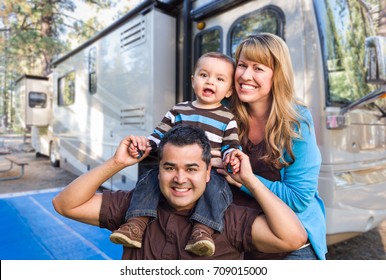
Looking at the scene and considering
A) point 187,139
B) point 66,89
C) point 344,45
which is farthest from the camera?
point 66,89

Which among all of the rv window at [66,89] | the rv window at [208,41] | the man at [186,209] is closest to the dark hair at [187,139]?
the man at [186,209]

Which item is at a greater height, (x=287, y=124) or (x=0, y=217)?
(x=287, y=124)

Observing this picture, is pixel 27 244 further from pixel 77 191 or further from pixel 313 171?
pixel 313 171

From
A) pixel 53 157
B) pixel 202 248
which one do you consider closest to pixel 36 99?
pixel 53 157

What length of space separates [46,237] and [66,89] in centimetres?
403

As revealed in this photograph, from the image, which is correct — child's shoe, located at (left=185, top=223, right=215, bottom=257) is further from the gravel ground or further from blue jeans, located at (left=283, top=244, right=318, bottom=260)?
the gravel ground

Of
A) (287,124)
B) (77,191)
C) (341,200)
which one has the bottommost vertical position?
(341,200)

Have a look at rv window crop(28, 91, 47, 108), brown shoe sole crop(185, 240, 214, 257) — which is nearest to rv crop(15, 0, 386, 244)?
brown shoe sole crop(185, 240, 214, 257)

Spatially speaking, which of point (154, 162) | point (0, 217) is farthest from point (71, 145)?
point (154, 162)

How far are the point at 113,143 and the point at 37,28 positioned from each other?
1.95 metres

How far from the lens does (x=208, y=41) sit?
286 cm

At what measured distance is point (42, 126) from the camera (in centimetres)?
820

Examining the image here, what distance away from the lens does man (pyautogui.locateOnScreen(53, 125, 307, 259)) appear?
107 centimetres

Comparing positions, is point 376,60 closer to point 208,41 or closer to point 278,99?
point 278,99
